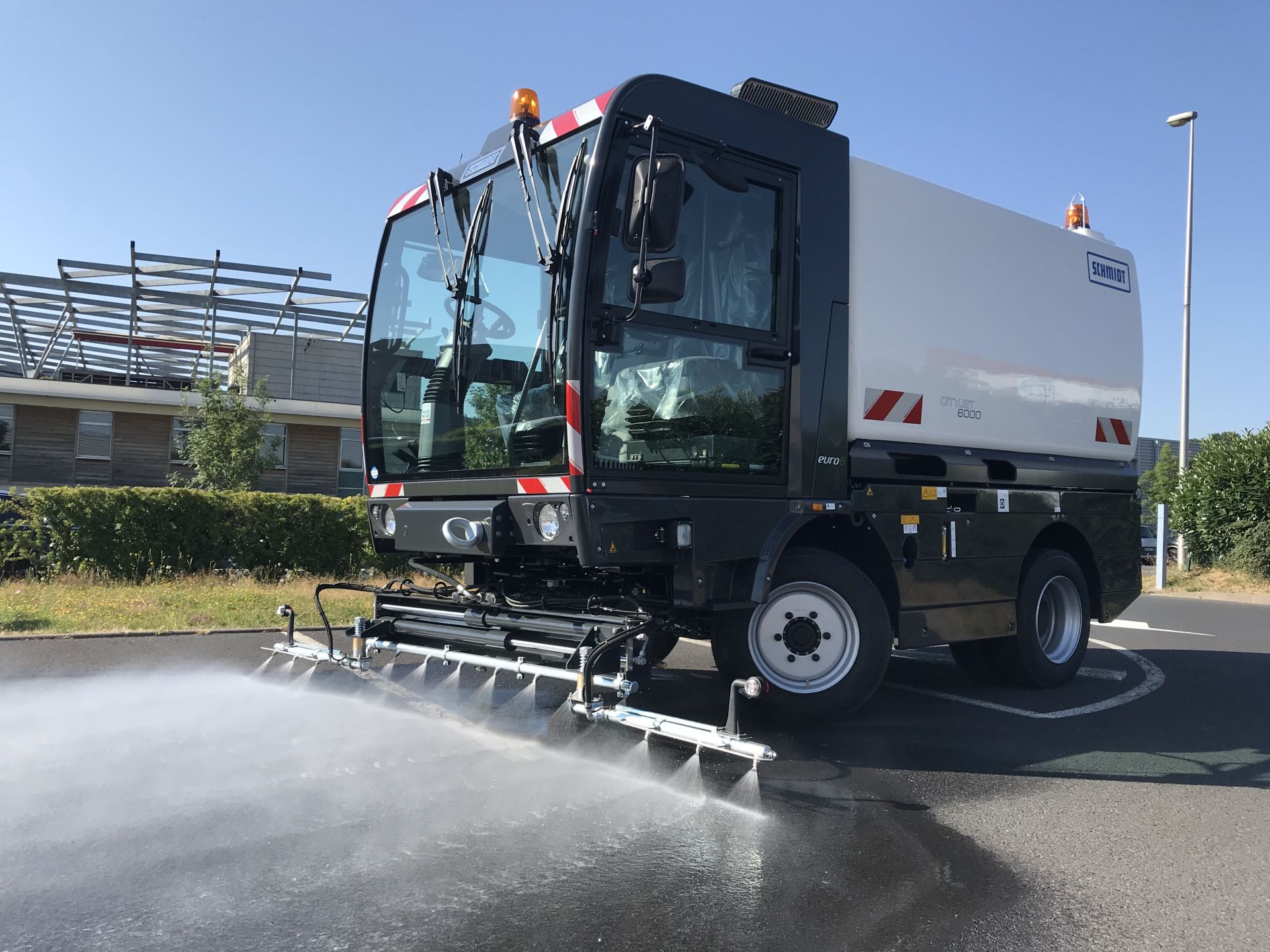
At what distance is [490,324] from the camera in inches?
200

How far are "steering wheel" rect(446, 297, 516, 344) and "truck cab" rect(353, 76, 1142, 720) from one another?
13 millimetres

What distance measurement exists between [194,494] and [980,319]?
945 centimetres

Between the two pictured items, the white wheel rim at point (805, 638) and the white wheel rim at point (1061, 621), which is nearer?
the white wheel rim at point (805, 638)

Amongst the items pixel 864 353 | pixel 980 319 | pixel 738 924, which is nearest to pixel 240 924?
pixel 738 924

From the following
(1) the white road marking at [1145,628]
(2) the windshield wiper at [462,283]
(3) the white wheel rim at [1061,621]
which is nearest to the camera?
(2) the windshield wiper at [462,283]

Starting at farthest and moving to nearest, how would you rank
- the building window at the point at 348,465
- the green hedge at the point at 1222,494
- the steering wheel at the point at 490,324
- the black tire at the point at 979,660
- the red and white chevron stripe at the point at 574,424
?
1. the building window at the point at 348,465
2. the green hedge at the point at 1222,494
3. the black tire at the point at 979,660
4. the steering wheel at the point at 490,324
5. the red and white chevron stripe at the point at 574,424

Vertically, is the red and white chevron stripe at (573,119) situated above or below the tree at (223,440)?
above

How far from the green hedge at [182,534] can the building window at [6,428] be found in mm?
14201

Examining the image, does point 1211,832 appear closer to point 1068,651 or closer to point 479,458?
point 1068,651

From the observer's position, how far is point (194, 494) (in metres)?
11.7

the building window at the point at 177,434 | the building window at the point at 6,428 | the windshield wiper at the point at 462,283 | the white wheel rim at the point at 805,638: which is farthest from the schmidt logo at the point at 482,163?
the building window at the point at 6,428

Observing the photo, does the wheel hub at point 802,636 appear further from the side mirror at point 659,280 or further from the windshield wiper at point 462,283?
the windshield wiper at point 462,283

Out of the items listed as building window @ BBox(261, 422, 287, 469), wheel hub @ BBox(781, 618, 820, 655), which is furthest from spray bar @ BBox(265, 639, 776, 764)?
building window @ BBox(261, 422, 287, 469)

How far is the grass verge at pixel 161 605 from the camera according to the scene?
8.34 m
